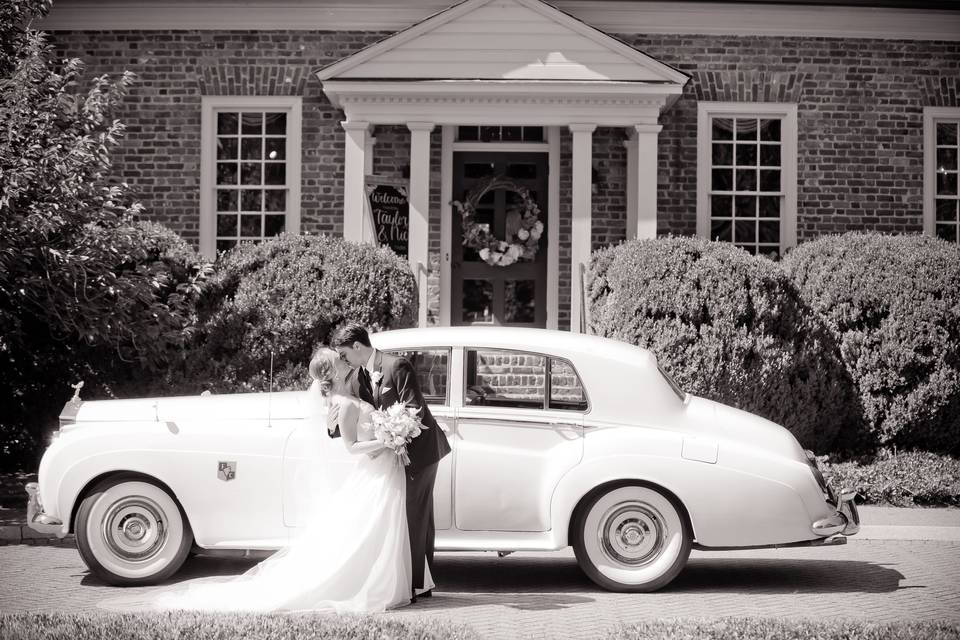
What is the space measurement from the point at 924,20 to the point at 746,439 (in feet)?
34.4

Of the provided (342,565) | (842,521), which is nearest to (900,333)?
(842,521)

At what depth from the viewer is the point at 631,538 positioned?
6.93 m

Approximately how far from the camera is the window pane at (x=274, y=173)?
1530cm

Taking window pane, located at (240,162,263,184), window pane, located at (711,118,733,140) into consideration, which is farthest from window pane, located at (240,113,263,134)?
window pane, located at (711,118,733,140)

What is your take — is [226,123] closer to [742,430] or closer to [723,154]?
[723,154]

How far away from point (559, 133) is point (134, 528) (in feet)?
32.1

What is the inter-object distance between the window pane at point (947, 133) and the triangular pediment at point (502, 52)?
4324 millimetres

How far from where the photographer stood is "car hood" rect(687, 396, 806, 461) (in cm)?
704

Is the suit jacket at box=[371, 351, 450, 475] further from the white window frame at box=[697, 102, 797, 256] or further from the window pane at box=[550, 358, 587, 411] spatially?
the white window frame at box=[697, 102, 797, 256]

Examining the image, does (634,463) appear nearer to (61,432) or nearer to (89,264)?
(61,432)

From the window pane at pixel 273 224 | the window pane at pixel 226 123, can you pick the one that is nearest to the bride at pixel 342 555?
the window pane at pixel 273 224

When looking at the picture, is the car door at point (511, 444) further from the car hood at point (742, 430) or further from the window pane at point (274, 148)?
the window pane at point (274, 148)

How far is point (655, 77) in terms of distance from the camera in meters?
13.7

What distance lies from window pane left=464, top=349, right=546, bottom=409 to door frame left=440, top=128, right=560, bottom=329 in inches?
316
